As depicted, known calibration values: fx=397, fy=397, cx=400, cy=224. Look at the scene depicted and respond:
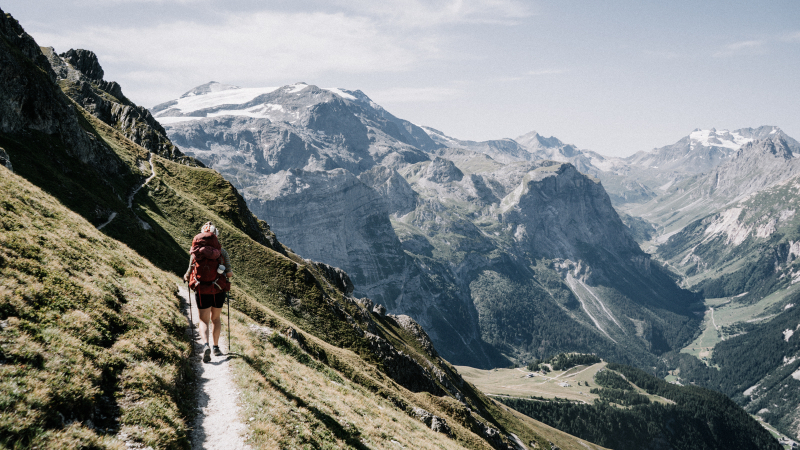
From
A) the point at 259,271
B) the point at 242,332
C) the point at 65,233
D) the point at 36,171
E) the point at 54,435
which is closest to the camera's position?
the point at 54,435

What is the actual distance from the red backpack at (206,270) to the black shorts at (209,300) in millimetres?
244

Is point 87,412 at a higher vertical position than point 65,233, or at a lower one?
lower

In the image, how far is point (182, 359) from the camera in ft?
60.5

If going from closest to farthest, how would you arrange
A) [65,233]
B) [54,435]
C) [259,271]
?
[54,435] < [65,233] < [259,271]

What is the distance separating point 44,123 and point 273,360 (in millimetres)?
56318

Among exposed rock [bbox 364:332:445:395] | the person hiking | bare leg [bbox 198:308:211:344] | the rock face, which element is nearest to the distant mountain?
exposed rock [bbox 364:332:445:395]

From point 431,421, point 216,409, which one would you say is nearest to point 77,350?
point 216,409

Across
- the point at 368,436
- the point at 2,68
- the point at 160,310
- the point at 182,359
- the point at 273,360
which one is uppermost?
the point at 2,68

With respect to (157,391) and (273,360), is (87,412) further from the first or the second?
(273,360)

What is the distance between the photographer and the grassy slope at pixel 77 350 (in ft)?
35.3

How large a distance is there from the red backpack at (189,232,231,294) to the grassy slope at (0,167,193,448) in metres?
2.93

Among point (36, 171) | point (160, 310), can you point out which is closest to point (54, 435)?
point (160, 310)

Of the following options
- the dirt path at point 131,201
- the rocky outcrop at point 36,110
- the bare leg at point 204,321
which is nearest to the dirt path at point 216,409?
the bare leg at point 204,321

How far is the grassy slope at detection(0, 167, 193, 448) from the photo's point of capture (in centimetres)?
1077
